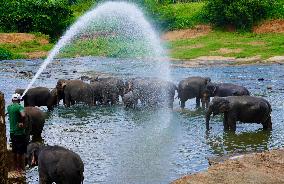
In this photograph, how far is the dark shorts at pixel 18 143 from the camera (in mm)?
11547

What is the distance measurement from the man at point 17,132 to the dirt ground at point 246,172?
3642 mm

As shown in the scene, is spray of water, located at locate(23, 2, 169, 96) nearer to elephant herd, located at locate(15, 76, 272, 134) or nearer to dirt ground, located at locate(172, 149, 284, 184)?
elephant herd, located at locate(15, 76, 272, 134)

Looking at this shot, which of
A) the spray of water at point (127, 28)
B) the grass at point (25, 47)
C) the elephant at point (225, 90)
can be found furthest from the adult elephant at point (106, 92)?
the grass at point (25, 47)

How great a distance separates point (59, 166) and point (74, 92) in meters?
10.6

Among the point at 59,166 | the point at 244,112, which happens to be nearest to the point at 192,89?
the point at 244,112

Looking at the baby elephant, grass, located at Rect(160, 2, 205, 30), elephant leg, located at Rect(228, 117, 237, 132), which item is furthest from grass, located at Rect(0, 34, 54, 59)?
the baby elephant

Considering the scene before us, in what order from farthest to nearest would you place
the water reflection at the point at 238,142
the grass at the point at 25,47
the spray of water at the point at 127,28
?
the grass at the point at 25,47 → the spray of water at the point at 127,28 → the water reflection at the point at 238,142

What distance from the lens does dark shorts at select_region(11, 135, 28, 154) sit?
37.9 ft

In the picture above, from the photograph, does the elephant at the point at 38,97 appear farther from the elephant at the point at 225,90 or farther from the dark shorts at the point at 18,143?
the dark shorts at the point at 18,143

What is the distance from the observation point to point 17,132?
11.5 metres

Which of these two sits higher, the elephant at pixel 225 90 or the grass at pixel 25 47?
the grass at pixel 25 47

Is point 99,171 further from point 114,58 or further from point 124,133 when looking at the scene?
point 114,58

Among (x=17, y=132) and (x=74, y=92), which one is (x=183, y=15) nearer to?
(x=74, y=92)

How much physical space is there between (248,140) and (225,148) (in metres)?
1.15
